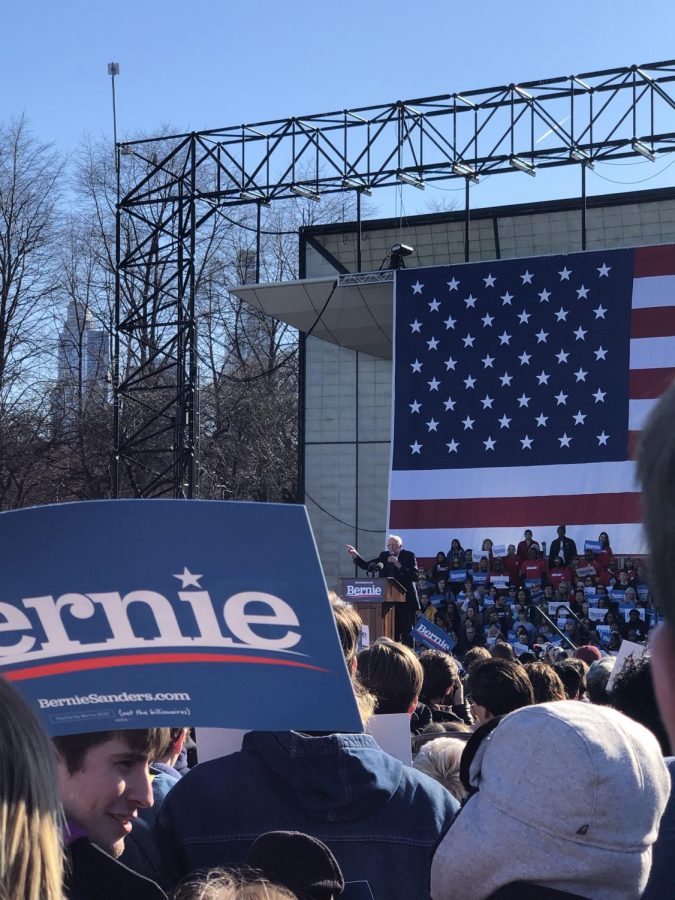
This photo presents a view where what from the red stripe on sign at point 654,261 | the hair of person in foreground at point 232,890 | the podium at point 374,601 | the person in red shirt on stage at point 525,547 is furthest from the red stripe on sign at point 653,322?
the hair of person in foreground at point 232,890

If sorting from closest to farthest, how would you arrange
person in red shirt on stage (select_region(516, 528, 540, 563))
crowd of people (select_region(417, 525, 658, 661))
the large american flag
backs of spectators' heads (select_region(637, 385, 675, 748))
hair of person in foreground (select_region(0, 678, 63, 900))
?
backs of spectators' heads (select_region(637, 385, 675, 748)) < hair of person in foreground (select_region(0, 678, 63, 900)) < crowd of people (select_region(417, 525, 658, 661)) < person in red shirt on stage (select_region(516, 528, 540, 563)) < the large american flag

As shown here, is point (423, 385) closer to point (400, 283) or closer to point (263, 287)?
point (400, 283)

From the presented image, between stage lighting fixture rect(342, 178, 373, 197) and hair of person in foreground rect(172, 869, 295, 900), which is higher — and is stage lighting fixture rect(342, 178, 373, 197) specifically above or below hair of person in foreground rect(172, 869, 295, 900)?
above

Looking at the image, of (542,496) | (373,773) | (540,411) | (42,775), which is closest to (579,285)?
(540,411)

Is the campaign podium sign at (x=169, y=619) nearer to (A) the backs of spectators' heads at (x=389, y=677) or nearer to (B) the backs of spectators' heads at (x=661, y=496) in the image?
(B) the backs of spectators' heads at (x=661, y=496)

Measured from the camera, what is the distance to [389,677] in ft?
10.2

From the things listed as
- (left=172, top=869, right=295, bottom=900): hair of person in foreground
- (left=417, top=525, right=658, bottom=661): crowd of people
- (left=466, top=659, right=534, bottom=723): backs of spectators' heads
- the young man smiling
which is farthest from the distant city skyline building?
(left=172, top=869, right=295, bottom=900): hair of person in foreground

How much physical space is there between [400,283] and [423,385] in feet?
4.90

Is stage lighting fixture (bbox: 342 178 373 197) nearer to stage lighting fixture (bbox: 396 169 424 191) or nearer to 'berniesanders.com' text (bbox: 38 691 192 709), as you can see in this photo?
stage lighting fixture (bbox: 396 169 424 191)

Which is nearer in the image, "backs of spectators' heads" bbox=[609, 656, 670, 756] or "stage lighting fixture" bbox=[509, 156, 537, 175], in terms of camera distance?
"backs of spectators' heads" bbox=[609, 656, 670, 756]

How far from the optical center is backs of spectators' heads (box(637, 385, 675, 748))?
79 centimetres

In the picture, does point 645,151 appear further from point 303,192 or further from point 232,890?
point 232,890

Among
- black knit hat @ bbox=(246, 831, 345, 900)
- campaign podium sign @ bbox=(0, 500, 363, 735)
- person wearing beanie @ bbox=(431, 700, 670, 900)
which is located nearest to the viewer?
person wearing beanie @ bbox=(431, 700, 670, 900)

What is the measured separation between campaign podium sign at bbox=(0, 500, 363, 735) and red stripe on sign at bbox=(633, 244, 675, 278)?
46.3 feet
